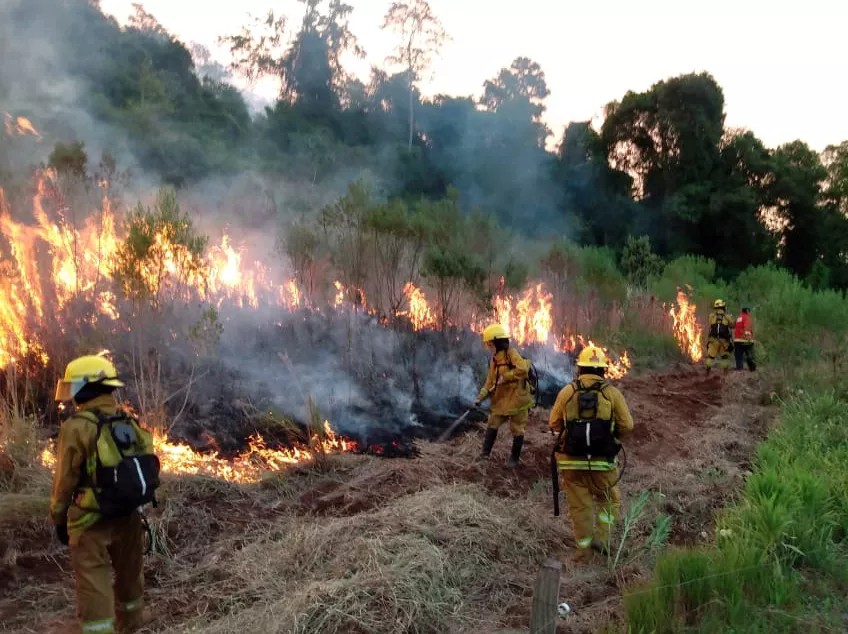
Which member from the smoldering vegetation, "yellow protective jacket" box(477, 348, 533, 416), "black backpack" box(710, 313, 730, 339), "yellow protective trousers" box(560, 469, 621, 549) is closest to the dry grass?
"yellow protective trousers" box(560, 469, 621, 549)

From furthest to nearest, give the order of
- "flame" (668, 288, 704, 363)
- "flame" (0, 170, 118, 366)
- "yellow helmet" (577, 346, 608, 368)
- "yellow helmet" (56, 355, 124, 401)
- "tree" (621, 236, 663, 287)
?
1. "tree" (621, 236, 663, 287)
2. "flame" (668, 288, 704, 363)
3. "flame" (0, 170, 118, 366)
4. "yellow helmet" (577, 346, 608, 368)
5. "yellow helmet" (56, 355, 124, 401)

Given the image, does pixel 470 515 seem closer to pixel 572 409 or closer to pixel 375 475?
pixel 572 409

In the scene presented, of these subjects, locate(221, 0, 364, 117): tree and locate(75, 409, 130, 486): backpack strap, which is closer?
locate(75, 409, 130, 486): backpack strap

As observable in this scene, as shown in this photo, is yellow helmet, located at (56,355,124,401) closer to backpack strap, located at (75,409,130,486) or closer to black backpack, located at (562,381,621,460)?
backpack strap, located at (75,409,130,486)

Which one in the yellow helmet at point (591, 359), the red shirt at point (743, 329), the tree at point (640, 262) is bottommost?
the red shirt at point (743, 329)

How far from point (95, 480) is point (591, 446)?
11.2 ft

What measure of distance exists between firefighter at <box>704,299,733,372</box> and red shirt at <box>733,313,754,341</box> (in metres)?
0.16

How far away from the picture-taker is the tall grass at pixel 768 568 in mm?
3676

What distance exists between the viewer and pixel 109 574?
407 centimetres

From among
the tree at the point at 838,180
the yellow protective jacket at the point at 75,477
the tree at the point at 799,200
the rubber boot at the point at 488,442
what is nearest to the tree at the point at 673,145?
the tree at the point at 799,200

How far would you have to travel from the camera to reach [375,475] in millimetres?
7148

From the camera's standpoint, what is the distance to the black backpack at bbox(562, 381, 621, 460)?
5137 millimetres

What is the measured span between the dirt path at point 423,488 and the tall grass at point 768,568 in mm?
401

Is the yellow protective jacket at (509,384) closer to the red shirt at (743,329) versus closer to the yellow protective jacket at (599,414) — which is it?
the yellow protective jacket at (599,414)
